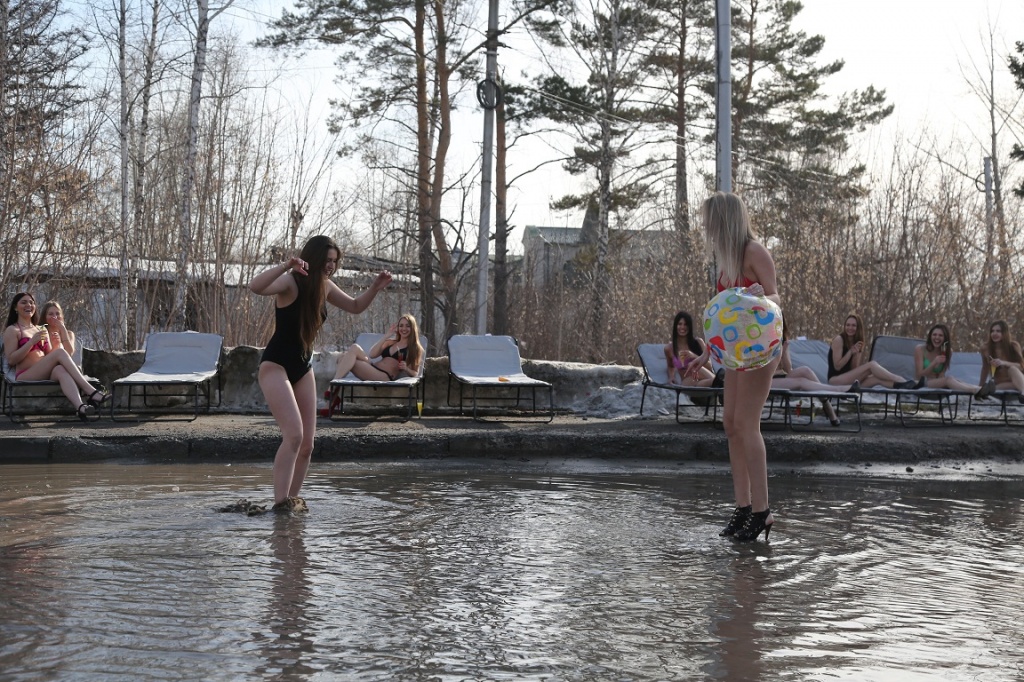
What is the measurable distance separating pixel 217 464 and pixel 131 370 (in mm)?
4433

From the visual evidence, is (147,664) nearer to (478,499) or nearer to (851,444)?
(478,499)

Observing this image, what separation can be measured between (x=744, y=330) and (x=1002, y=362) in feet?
31.4

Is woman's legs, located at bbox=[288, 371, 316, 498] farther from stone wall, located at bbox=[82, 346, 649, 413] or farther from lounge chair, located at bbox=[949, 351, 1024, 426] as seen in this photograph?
lounge chair, located at bbox=[949, 351, 1024, 426]

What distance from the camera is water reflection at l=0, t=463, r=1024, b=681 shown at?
3621 mm

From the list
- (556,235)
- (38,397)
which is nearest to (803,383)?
(38,397)

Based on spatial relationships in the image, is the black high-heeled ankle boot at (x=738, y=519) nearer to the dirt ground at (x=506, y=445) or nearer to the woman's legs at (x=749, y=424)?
the woman's legs at (x=749, y=424)

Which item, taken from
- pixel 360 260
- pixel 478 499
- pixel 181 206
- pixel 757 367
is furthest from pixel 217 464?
pixel 360 260

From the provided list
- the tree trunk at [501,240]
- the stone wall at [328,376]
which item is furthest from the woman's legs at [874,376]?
the tree trunk at [501,240]

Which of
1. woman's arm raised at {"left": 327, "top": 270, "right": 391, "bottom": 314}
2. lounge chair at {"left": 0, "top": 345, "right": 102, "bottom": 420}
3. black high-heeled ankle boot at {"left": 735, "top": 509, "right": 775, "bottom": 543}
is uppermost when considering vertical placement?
woman's arm raised at {"left": 327, "top": 270, "right": 391, "bottom": 314}

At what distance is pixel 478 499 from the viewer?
7359 millimetres

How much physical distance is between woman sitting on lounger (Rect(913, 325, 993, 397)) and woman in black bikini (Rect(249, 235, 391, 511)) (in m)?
9.00

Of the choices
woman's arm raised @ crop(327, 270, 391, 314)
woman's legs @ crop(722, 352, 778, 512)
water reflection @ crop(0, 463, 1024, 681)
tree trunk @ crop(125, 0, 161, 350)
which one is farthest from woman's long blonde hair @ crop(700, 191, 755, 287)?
tree trunk @ crop(125, 0, 161, 350)

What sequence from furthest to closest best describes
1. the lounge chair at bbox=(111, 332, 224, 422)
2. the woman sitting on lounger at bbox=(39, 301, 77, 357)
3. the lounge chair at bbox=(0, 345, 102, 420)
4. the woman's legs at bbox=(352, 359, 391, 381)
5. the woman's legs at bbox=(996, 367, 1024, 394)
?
the woman's legs at bbox=(996, 367, 1024, 394) < the woman's legs at bbox=(352, 359, 391, 381) < the lounge chair at bbox=(111, 332, 224, 422) < the lounge chair at bbox=(0, 345, 102, 420) < the woman sitting on lounger at bbox=(39, 301, 77, 357)

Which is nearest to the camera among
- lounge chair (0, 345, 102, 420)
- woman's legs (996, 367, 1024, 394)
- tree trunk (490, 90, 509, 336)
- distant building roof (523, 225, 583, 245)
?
lounge chair (0, 345, 102, 420)
